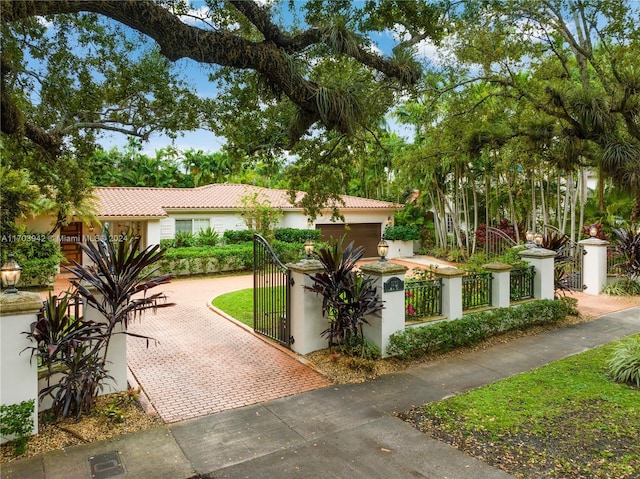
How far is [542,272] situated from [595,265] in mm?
4557

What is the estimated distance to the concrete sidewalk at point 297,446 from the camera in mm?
4027

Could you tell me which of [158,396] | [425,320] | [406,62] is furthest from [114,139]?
[425,320]

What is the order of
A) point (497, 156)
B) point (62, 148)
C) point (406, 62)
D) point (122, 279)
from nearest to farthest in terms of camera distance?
point (122, 279), point (406, 62), point (62, 148), point (497, 156)

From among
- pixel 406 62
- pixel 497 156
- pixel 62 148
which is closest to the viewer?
pixel 406 62

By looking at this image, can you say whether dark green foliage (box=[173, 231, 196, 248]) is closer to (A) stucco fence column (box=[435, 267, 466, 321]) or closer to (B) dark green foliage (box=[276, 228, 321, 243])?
(B) dark green foliage (box=[276, 228, 321, 243])

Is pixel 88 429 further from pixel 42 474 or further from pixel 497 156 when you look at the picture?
pixel 497 156

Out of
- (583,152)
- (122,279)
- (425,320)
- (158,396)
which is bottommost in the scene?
(158,396)

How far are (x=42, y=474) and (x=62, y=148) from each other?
5240 mm

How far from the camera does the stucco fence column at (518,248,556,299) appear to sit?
32.0ft

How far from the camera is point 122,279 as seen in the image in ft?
17.8

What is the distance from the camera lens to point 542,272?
977 cm

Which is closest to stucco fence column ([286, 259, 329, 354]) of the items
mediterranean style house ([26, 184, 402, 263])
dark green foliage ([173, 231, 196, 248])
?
mediterranean style house ([26, 184, 402, 263])

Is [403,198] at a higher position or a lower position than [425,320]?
higher

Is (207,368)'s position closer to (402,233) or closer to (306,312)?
(306,312)
